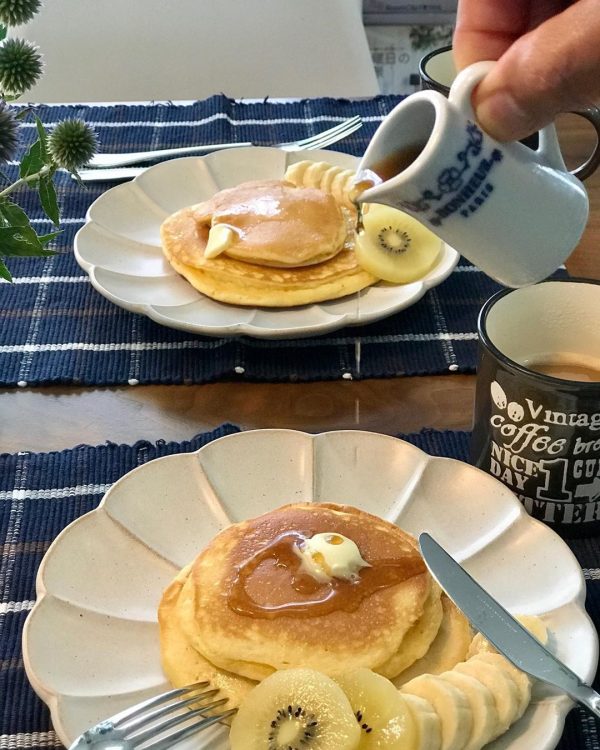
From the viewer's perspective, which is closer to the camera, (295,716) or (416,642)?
(295,716)

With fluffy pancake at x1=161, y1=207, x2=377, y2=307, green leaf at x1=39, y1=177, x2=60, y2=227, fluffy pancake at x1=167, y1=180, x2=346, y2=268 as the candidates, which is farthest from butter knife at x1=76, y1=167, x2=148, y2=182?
green leaf at x1=39, y1=177, x2=60, y2=227

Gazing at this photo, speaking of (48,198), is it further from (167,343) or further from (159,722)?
(159,722)

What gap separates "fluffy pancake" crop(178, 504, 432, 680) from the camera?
0.75 metres

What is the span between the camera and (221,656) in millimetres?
753

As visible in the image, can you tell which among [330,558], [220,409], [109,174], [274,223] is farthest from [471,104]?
[109,174]

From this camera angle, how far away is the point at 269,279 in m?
1.28

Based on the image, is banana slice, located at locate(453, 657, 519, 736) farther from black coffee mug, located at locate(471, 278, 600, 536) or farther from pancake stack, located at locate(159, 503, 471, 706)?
black coffee mug, located at locate(471, 278, 600, 536)

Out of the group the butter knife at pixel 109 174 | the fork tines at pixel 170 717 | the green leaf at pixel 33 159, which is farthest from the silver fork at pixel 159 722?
the butter knife at pixel 109 174

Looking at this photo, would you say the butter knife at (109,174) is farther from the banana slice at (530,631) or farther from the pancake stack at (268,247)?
the banana slice at (530,631)

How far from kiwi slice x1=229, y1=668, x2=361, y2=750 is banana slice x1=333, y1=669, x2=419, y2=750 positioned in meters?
0.01

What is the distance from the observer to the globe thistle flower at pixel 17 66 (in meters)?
1.03

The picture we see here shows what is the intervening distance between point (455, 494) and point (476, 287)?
531 millimetres

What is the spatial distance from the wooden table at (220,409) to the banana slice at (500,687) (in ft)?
1.34

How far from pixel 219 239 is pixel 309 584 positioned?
2.22 ft
